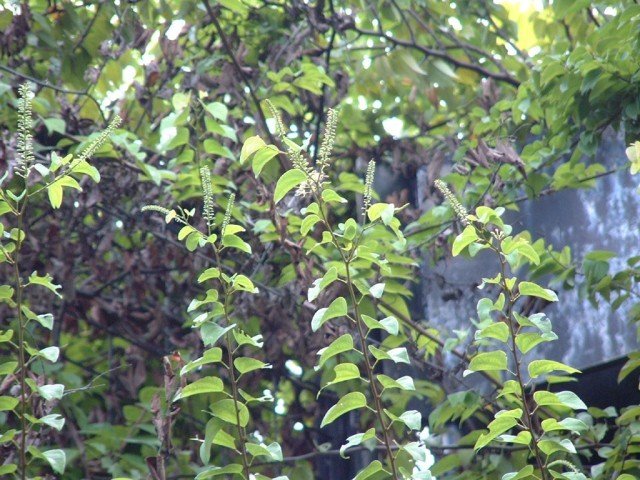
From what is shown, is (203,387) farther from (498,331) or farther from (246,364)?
(498,331)

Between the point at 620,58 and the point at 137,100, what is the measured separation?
160 centimetres

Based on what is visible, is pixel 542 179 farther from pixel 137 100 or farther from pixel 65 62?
pixel 65 62

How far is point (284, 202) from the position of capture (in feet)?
10.4

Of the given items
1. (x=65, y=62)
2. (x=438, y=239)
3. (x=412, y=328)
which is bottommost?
(x=412, y=328)

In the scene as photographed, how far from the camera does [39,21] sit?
3.30 metres

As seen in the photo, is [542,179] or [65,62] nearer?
[542,179]

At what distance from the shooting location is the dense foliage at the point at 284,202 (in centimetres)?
288

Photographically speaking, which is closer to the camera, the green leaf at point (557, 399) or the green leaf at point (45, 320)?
the green leaf at point (557, 399)

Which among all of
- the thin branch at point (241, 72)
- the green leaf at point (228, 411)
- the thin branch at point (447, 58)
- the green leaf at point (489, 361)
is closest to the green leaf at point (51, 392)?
the green leaf at point (228, 411)

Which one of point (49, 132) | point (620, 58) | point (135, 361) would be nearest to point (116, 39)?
point (49, 132)

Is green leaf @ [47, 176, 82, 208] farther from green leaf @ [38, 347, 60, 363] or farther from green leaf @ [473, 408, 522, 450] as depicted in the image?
green leaf @ [473, 408, 522, 450]

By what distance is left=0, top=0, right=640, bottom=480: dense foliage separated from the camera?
2879mm

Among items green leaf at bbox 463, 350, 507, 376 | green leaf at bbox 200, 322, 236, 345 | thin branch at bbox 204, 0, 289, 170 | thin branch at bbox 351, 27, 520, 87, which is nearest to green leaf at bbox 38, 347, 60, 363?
green leaf at bbox 200, 322, 236, 345

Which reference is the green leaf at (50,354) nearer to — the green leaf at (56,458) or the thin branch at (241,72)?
the green leaf at (56,458)
